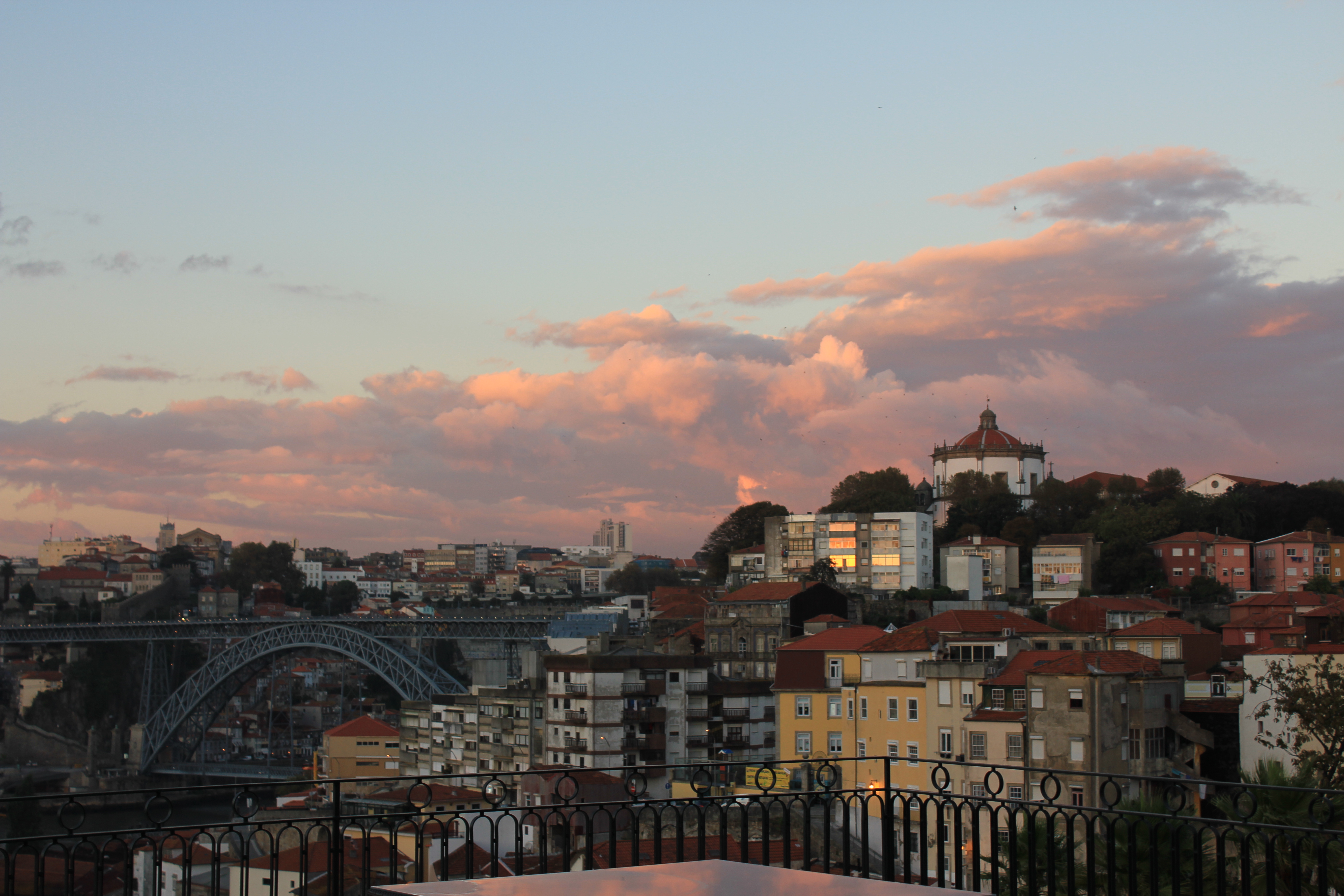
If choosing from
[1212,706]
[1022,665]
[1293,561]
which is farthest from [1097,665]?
[1293,561]

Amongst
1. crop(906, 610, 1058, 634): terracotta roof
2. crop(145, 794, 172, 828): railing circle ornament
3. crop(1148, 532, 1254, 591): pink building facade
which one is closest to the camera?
crop(145, 794, 172, 828): railing circle ornament

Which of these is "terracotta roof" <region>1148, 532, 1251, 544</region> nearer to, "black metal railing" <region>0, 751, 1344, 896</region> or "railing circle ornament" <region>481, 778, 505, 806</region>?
"black metal railing" <region>0, 751, 1344, 896</region>

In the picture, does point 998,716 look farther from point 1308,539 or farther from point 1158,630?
point 1308,539

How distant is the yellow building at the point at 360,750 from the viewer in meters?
62.1

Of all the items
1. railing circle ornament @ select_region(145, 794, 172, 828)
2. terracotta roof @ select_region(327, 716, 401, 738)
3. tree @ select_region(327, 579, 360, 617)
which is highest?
railing circle ornament @ select_region(145, 794, 172, 828)

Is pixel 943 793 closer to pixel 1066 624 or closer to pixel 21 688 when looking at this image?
pixel 1066 624

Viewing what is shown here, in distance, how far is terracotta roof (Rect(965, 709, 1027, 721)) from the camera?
32.5 meters

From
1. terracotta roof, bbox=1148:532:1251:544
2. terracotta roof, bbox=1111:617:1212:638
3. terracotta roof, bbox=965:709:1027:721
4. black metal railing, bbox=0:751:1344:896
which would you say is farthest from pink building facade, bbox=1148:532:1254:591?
black metal railing, bbox=0:751:1344:896

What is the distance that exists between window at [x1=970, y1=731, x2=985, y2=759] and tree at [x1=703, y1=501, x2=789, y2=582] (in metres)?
57.1

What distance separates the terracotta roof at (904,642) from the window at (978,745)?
4727 millimetres

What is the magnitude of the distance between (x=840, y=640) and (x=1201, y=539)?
139 feet

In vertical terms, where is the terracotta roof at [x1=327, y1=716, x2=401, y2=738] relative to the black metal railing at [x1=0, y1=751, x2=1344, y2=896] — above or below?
below

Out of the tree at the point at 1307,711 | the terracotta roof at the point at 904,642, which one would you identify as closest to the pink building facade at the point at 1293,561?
the terracotta roof at the point at 904,642

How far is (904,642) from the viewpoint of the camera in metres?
38.7
